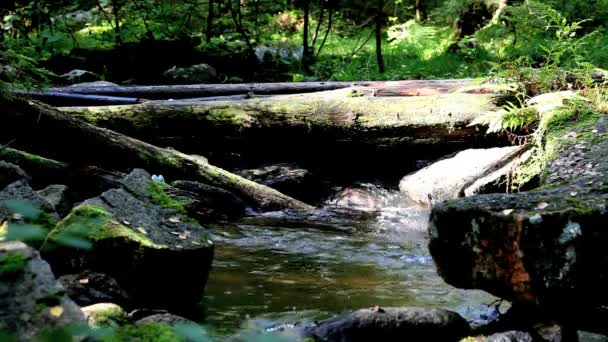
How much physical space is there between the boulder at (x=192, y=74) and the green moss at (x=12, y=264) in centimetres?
1058

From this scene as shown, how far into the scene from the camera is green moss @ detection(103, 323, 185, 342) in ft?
8.04

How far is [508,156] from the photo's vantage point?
6.38 meters

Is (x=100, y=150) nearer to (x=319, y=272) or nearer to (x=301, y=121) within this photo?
(x=301, y=121)

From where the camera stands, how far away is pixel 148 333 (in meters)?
2.52

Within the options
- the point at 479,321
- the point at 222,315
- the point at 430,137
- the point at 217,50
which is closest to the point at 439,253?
the point at 479,321

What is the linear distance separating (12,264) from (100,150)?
476cm

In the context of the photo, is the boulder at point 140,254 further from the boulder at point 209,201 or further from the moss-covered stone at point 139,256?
the boulder at point 209,201

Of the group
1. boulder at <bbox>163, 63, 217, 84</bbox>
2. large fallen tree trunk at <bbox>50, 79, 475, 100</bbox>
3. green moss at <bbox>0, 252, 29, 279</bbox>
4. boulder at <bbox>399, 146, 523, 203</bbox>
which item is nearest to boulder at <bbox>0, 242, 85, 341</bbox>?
green moss at <bbox>0, 252, 29, 279</bbox>

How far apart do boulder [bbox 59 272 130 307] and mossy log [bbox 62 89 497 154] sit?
4.38 metres

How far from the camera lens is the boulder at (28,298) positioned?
6.09ft

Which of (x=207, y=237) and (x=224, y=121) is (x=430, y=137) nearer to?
(x=224, y=121)

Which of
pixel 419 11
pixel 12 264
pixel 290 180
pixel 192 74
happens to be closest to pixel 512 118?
pixel 290 180

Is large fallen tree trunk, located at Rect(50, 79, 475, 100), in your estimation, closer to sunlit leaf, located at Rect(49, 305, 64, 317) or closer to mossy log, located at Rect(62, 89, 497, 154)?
mossy log, located at Rect(62, 89, 497, 154)

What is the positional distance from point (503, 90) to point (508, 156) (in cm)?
101
